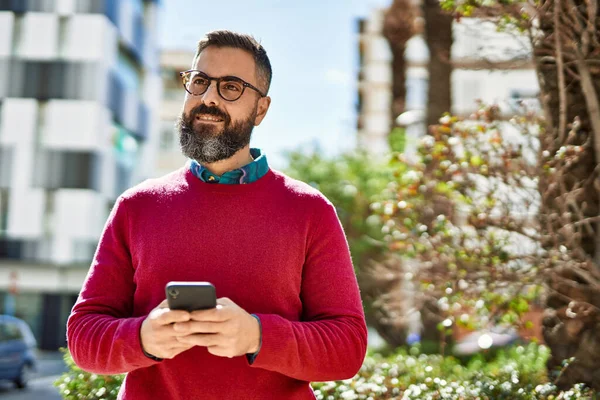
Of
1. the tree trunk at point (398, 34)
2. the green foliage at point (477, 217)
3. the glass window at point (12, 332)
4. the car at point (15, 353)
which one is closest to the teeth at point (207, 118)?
the green foliage at point (477, 217)

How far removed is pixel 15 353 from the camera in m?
17.0

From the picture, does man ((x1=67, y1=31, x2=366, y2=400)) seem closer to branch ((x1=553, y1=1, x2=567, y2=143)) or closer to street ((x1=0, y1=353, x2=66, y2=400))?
branch ((x1=553, y1=1, x2=567, y2=143))

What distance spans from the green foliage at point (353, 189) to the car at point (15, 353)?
6622mm

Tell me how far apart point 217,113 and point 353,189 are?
46.5 feet

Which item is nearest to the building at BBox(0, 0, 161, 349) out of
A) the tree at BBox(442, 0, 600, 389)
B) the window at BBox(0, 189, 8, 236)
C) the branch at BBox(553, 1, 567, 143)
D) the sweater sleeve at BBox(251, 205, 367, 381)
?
the window at BBox(0, 189, 8, 236)

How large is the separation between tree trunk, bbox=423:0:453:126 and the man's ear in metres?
9.14

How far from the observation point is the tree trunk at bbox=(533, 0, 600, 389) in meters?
5.26

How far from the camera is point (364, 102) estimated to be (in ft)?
178

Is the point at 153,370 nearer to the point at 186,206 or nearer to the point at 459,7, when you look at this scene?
the point at 186,206

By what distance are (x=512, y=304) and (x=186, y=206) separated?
4.39 metres

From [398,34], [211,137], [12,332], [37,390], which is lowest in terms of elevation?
[37,390]

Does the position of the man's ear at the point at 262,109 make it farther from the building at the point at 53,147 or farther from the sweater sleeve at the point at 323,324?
the building at the point at 53,147

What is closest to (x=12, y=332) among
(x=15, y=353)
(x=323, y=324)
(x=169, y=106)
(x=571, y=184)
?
(x=15, y=353)

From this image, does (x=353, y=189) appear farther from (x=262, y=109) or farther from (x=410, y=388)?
(x=262, y=109)
